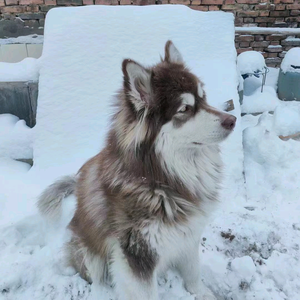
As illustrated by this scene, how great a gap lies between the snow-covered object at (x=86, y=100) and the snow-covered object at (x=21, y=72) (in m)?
0.12

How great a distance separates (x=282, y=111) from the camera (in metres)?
3.77

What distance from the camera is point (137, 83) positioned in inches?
62.2

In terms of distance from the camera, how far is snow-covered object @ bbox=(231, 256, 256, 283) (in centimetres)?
222

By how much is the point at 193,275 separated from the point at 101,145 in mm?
1556

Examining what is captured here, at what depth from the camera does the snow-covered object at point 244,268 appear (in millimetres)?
2221

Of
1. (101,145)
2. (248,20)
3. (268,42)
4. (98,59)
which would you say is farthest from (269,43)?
(101,145)

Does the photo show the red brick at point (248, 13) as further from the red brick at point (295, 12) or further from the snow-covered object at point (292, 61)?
the snow-covered object at point (292, 61)

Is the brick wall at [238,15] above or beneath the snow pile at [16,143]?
above

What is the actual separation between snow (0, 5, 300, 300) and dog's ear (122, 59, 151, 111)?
4.40 ft

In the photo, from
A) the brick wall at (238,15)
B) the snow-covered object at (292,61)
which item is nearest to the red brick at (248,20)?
the brick wall at (238,15)

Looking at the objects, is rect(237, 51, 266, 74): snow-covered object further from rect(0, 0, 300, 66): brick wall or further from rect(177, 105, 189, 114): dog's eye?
rect(177, 105, 189, 114): dog's eye

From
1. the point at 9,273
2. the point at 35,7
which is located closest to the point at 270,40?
the point at 35,7

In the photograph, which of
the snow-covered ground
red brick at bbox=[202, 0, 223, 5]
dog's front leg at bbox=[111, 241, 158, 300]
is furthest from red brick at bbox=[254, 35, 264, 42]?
dog's front leg at bbox=[111, 241, 158, 300]

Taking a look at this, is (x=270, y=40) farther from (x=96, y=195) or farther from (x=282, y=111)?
(x=96, y=195)
